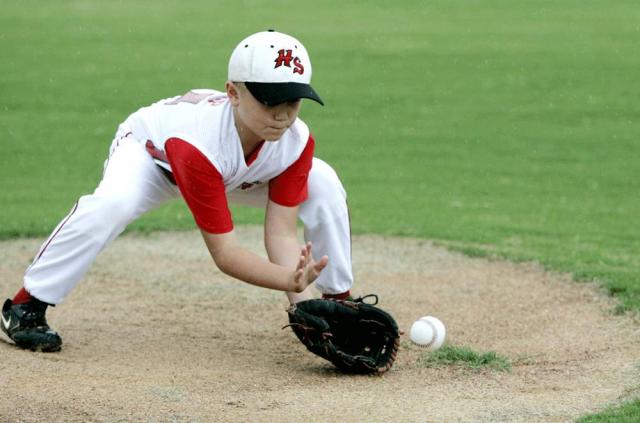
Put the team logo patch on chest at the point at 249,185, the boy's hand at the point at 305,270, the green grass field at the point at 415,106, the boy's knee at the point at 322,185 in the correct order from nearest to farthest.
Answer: the boy's hand at the point at 305,270
the team logo patch on chest at the point at 249,185
the boy's knee at the point at 322,185
the green grass field at the point at 415,106

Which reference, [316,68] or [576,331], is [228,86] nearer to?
[576,331]

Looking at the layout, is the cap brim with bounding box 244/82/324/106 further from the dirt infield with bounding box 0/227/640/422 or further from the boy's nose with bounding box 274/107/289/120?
the dirt infield with bounding box 0/227/640/422

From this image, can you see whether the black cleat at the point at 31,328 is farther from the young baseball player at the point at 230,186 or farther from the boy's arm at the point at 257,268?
the boy's arm at the point at 257,268

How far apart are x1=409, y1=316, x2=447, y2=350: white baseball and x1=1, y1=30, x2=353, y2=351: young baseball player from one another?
0.50 m

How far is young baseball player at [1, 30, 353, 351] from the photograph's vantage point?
4645 mm

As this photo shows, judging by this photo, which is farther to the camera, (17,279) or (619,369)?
(17,279)

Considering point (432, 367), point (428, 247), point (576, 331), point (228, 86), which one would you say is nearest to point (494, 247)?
point (428, 247)

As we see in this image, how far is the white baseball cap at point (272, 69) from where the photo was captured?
4.55 m

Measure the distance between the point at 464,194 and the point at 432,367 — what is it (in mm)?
5169

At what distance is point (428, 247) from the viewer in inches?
314

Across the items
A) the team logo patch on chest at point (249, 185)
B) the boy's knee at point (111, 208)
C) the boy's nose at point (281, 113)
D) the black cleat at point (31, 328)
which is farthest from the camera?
the team logo patch on chest at point (249, 185)

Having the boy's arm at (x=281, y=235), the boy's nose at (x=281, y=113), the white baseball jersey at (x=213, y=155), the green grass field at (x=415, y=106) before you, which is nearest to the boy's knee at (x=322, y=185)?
the white baseball jersey at (x=213, y=155)

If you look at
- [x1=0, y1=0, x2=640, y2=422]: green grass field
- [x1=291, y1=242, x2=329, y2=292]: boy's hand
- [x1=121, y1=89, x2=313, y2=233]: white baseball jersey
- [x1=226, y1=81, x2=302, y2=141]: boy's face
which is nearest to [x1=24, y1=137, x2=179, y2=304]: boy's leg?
[x1=121, y1=89, x2=313, y2=233]: white baseball jersey

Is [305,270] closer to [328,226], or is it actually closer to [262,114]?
[262,114]
